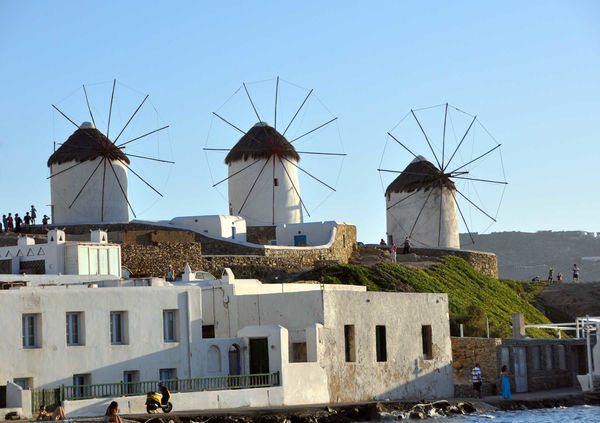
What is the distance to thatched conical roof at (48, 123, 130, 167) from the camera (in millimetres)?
48969

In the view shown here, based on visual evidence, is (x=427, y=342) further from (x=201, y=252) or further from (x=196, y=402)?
(x=201, y=252)

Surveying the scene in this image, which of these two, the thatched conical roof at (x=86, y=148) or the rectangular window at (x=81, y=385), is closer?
the rectangular window at (x=81, y=385)

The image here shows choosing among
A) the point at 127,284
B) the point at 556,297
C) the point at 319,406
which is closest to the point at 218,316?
the point at 127,284

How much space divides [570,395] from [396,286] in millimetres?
12008

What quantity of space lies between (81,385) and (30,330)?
1764mm

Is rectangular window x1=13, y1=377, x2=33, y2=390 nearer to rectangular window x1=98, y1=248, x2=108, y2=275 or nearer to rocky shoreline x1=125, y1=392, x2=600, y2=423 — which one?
rocky shoreline x1=125, y1=392, x2=600, y2=423

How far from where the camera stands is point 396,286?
4194cm

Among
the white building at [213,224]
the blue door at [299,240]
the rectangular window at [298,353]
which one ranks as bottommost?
the rectangular window at [298,353]

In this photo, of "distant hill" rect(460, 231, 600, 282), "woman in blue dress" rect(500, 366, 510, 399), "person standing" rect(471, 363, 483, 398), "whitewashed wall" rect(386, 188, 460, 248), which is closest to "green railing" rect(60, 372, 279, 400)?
"person standing" rect(471, 363, 483, 398)

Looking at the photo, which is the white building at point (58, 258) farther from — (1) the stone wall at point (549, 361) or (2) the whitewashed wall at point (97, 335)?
(1) the stone wall at point (549, 361)

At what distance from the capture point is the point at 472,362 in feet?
108

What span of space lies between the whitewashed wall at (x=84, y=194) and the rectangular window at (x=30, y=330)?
24023mm

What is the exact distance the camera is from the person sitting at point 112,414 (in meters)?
21.3

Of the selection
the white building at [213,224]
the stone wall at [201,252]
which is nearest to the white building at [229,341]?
the stone wall at [201,252]
